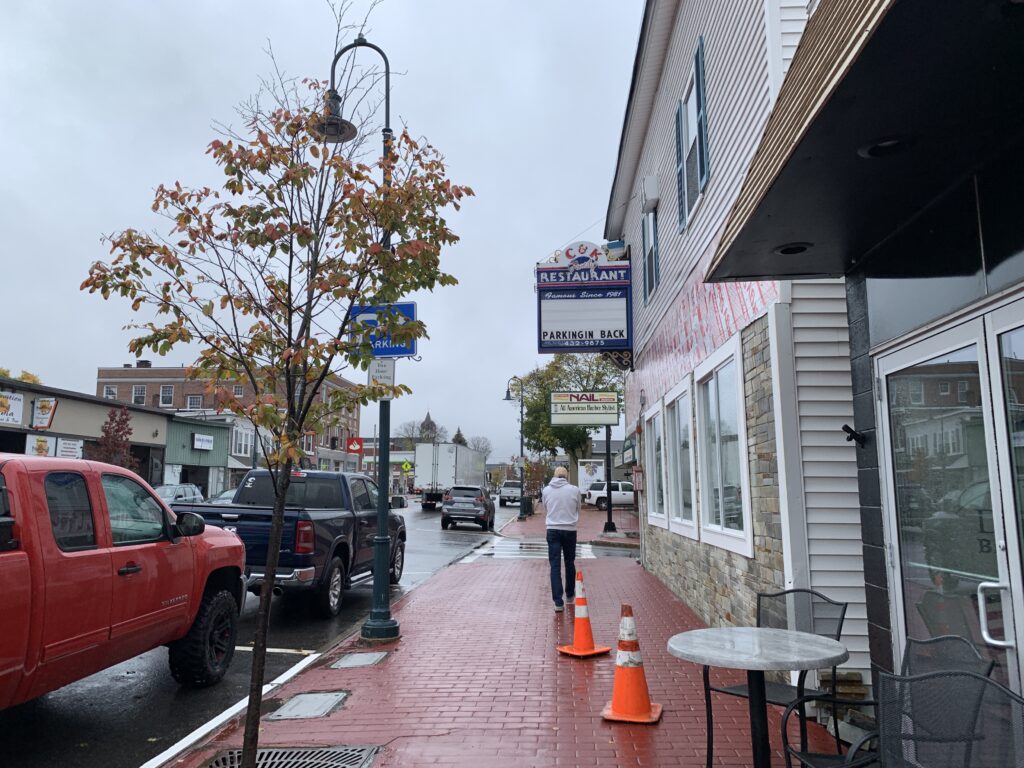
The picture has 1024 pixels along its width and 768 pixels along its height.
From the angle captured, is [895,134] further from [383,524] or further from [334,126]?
[383,524]

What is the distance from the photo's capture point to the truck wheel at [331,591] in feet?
31.2

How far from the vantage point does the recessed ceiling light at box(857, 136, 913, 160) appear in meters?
3.53

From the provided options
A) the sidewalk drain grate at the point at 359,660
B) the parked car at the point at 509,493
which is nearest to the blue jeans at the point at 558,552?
the sidewalk drain grate at the point at 359,660

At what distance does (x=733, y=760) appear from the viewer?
454 centimetres

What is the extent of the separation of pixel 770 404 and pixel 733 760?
8.22 feet

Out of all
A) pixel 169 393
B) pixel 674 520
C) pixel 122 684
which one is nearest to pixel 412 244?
pixel 122 684

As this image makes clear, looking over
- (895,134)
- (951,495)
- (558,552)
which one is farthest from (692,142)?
(951,495)

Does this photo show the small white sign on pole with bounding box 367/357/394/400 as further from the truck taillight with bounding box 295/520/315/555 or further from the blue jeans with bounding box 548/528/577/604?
the blue jeans with bounding box 548/528/577/604

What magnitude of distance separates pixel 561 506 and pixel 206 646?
445 centimetres

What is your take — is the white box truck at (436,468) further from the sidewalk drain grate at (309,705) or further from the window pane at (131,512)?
the window pane at (131,512)

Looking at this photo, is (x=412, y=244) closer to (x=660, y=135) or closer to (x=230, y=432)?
(x=660, y=135)

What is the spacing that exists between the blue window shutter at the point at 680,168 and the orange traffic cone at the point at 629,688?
221 inches

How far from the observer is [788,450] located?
5.52 meters

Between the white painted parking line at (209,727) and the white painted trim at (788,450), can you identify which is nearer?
the white painted parking line at (209,727)
